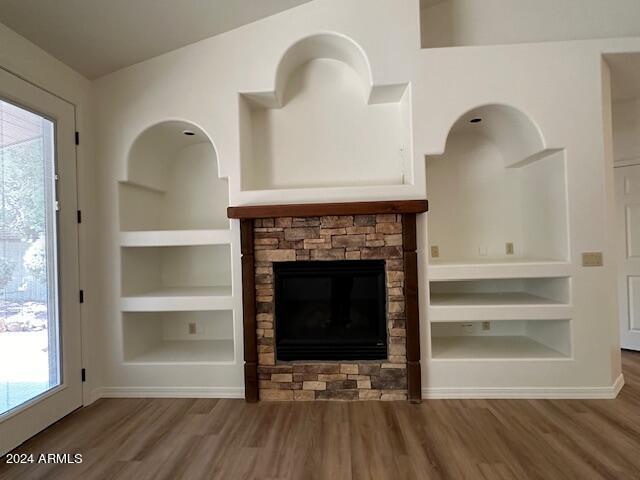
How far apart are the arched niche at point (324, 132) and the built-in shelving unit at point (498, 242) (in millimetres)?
512

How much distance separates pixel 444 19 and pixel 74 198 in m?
3.62

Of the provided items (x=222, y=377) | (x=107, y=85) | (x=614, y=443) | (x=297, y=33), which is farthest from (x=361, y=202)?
(x=107, y=85)

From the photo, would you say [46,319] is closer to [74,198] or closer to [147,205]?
[74,198]

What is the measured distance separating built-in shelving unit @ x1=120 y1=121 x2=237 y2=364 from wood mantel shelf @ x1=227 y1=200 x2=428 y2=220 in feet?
1.01

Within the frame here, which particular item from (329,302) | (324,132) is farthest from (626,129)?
(329,302)

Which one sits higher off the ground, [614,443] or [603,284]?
[603,284]

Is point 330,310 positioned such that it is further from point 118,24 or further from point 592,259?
point 118,24

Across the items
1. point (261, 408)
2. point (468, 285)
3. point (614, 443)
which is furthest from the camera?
point (468, 285)

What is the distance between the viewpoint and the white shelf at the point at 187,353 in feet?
9.10

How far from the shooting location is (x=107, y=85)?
2.79 m

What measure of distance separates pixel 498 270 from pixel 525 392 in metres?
1.00

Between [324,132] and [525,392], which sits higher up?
[324,132]

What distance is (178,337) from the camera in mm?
3352

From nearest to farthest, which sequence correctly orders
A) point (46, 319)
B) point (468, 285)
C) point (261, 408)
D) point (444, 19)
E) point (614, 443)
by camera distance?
point (614, 443), point (46, 319), point (261, 408), point (444, 19), point (468, 285)
